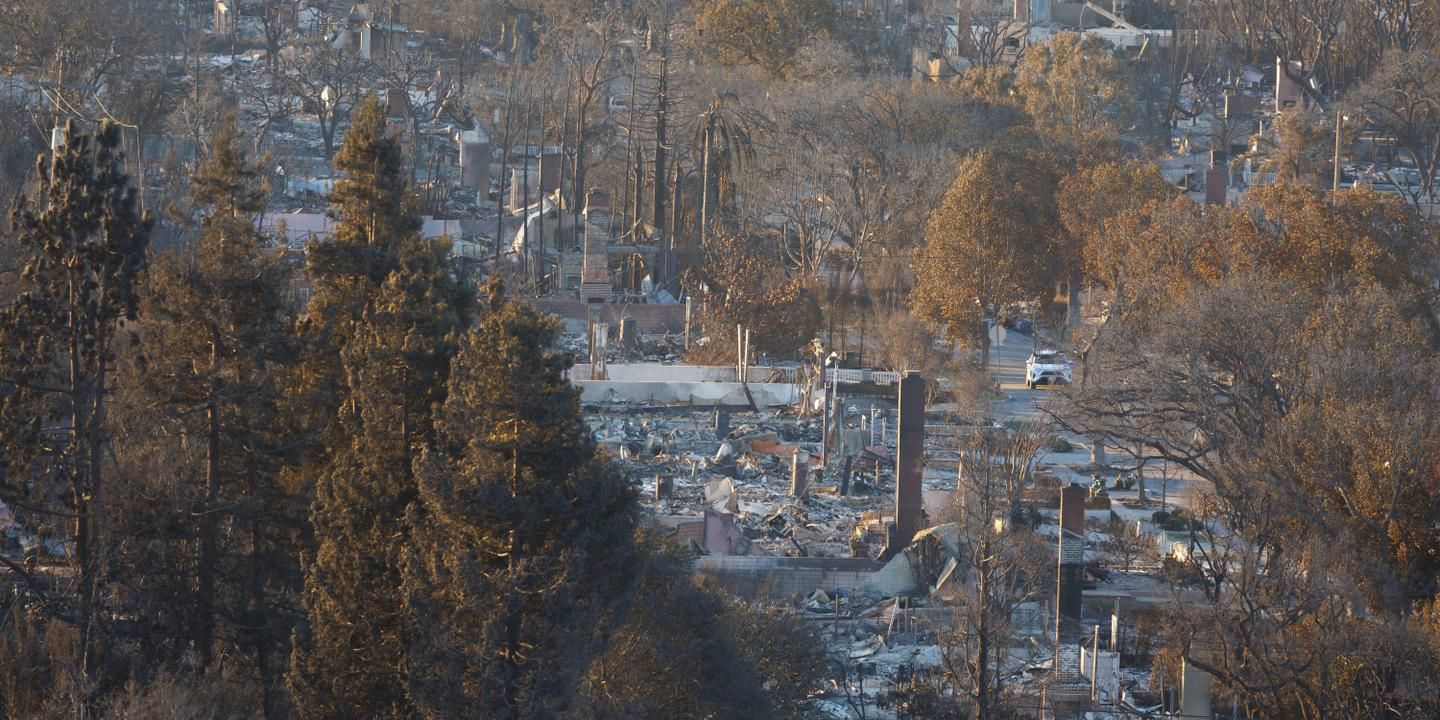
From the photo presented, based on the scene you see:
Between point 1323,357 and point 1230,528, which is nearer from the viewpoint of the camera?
point 1230,528

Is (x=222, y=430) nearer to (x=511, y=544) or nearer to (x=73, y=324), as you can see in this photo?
(x=73, y=324)

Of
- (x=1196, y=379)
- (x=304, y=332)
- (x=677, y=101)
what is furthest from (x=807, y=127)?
(x=304, y=332)

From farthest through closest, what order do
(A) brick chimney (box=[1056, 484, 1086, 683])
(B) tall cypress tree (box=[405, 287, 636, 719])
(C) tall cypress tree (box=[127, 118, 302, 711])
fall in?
(A) brick chimney (box=[1056, 484, 1086, 683]) → (C) tall cypress tree (box=[127, 118, 302, 711]) → (B) tall cypress tree (box=[405, 287, 636, 719])

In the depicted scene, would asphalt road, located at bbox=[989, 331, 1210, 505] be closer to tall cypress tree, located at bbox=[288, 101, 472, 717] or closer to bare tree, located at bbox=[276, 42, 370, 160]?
tall cypress tree, located at bbox=[288, 101, 472, 717]

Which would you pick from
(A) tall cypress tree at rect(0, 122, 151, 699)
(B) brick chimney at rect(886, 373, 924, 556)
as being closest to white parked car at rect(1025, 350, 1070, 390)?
(B) brick chimney at rect(886, 373, 924, 556)

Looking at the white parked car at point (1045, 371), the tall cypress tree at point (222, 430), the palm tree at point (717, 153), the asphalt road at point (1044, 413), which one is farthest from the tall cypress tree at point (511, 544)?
the palm tree at point (717, 153)

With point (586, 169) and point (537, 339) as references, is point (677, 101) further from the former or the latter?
point (537, 339)

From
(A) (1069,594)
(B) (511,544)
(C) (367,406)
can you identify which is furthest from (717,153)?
(B) (511,544)
